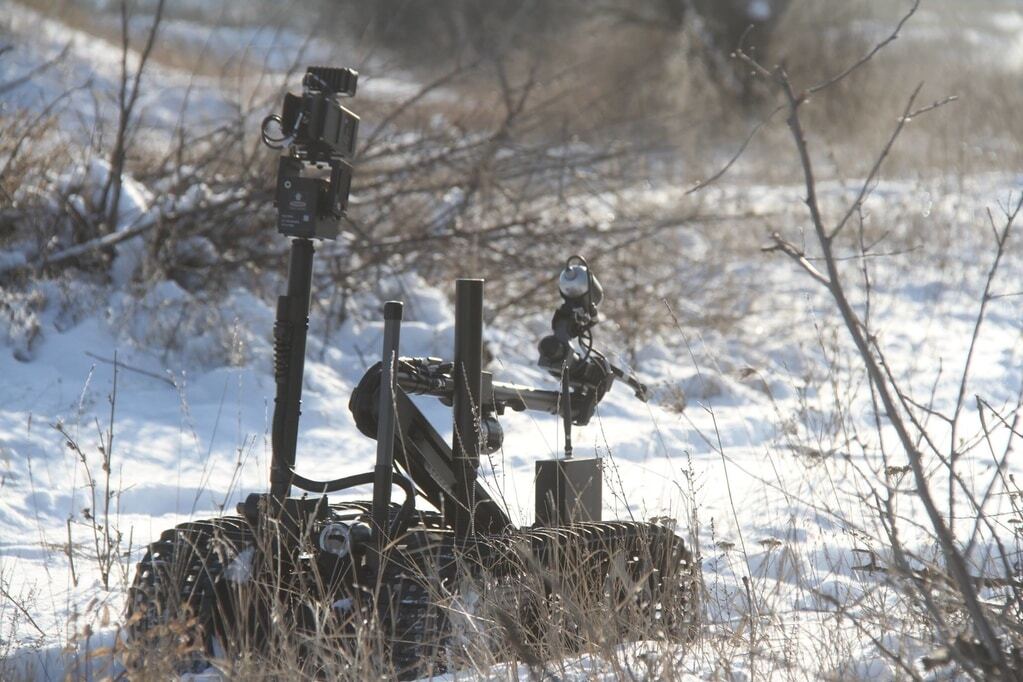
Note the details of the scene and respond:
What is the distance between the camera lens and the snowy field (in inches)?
129

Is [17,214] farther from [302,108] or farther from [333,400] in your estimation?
[302,108]

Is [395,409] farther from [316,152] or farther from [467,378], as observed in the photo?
[316,152]

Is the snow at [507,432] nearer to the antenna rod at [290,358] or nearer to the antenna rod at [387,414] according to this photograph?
the antenna rod at [290,358]

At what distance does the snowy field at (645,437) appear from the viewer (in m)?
3.27

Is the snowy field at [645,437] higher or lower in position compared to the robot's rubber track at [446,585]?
higher

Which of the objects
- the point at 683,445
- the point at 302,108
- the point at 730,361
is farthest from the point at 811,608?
the point at 730,361

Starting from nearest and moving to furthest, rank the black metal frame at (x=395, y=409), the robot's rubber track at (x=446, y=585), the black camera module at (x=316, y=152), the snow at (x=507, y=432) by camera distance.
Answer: the robot's rubber track at (x=446, y=585) → the black metal frame at (x=395, y=409) → the black camera module at (x=316, y=152) → the snow at (x=507, y=432)

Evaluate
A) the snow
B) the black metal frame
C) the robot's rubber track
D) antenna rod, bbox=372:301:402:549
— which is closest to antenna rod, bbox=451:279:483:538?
the black metal frame

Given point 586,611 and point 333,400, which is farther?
point 333,400

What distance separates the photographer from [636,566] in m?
Result: 3.63

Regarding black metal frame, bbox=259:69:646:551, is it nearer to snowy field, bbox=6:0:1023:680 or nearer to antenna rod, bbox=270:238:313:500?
antenna rod, bbox=270:238:313:500

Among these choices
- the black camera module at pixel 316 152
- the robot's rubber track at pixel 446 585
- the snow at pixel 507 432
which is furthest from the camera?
the snow at pixel 507 432

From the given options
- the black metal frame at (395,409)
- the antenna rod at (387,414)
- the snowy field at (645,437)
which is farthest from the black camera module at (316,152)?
the snowy field at (645,437)

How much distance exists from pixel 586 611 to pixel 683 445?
11.1 feet
